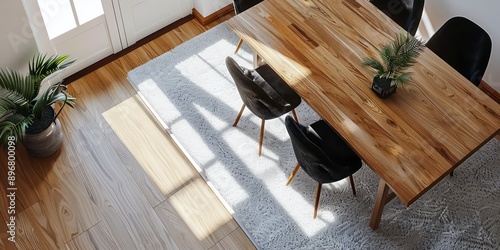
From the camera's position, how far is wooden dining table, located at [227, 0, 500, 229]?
3076 millimetres

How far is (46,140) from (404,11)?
259cm

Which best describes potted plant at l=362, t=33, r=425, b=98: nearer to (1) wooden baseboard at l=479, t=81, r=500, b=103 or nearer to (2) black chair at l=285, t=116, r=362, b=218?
(2) black chair at l=285, t=116, r=362, b=218

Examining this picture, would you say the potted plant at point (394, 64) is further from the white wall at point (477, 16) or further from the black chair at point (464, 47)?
the white wall at point (477, 16)

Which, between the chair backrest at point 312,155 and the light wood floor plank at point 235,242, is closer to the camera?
the chair backrest at point 312,155

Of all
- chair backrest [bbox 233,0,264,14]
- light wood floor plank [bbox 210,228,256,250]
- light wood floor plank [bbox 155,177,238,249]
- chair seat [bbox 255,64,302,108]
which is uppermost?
chair backrest [bbox 233,0,264,14]

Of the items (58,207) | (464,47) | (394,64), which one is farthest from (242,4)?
(58,207)

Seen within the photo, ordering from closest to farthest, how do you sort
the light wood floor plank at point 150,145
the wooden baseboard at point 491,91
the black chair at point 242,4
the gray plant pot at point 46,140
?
the gray plant pot at point 46,140
the light wood floor plank at point 150,145
the black chair at point 242,4
the wooden baseboard at point 491,91

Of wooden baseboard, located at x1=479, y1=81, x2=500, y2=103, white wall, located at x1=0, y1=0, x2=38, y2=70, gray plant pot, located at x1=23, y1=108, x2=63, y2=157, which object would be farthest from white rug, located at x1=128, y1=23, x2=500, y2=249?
white wall, located at x1=0, y1=0, x2=38, y2=70

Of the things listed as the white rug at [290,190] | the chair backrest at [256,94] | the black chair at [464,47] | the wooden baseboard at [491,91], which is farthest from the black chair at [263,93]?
the wooden baseboard at [491,91]

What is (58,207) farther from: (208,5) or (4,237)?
(208,5)

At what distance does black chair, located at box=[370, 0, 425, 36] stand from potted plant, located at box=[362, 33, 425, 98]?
72 centimetres

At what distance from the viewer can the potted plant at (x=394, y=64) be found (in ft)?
10.4

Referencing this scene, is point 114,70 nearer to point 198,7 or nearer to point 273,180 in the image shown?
point 198,7

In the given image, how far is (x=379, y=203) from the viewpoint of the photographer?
11.1 feet
